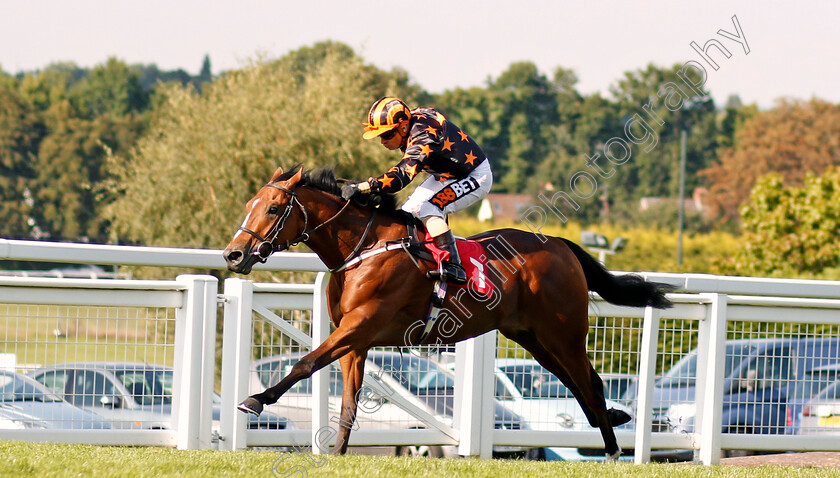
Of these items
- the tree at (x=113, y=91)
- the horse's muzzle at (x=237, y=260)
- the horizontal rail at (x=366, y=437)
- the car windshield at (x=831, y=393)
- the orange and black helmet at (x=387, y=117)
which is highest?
the tree at (x=113, y=91)

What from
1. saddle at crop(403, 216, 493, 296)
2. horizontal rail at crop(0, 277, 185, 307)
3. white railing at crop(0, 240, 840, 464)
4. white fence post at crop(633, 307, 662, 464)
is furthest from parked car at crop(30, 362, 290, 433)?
white fence post at crop(633, 307, 662, 464)

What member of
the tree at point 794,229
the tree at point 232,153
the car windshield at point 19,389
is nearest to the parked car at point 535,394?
the car windshield at point 19,389

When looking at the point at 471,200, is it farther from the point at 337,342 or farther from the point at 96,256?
the point at 96,256

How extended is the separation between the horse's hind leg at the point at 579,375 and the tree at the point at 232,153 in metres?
12.6

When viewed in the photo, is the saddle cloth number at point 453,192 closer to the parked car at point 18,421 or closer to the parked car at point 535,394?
the parked car at point 535,394

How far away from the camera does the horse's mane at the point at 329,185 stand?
593 cm

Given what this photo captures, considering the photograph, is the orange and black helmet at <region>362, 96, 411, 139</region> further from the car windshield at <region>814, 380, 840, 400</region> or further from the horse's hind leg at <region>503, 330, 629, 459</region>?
the car windshield at <region>814, 380, 840, 400</region>

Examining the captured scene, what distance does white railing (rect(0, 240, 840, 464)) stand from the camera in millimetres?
6137

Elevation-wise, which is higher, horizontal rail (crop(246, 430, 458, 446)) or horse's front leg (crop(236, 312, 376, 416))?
horse's front leg (crop(236, 312, 376, 416))

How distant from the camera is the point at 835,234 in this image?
24328mm

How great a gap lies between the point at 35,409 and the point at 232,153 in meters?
13.4

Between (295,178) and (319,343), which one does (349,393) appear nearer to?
(319,343)

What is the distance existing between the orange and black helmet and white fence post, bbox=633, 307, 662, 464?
2369 mm

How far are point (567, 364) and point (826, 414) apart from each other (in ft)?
7.60
